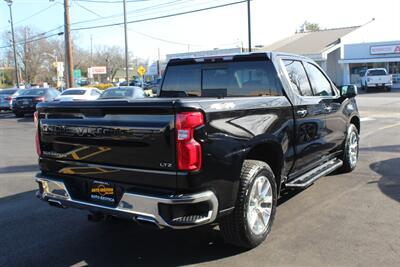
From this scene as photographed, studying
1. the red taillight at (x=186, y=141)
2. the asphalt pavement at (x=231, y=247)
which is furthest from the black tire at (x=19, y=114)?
the red taillight at (x=186, y=141)

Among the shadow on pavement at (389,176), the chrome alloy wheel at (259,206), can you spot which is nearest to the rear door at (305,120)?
the chrome alloy wheel at (259,206)

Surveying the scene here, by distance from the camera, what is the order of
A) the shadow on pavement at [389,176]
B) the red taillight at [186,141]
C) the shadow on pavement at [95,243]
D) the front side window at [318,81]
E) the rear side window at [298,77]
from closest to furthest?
the red taillight at [186,141], the shadow on pavement at [95,243], the rear side window at [298,77], the front side window at [318,81], the shadow on pavement at [389,176]

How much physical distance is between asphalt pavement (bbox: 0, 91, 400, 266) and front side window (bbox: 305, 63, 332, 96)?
56.2 inches

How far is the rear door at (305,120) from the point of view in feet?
18.6

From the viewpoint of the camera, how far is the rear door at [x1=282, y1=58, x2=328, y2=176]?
18.6 feet

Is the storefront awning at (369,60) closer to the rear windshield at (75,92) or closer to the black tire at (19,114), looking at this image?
the rear windshield at (75,92)

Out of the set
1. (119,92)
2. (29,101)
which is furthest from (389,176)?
(29,101)

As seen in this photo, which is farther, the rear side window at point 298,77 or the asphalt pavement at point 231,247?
the rear side window at point 298,77

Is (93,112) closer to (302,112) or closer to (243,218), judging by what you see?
(243,218)

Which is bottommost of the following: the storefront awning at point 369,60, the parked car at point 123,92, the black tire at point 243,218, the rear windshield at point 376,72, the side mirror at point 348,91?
the black tire at point 243,218

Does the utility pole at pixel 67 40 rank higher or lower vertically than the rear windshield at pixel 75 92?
higher

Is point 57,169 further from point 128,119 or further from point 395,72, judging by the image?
point 395,72

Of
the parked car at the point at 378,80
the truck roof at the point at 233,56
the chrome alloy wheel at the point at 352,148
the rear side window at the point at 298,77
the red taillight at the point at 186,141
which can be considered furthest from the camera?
the parked car at the point at 378,80

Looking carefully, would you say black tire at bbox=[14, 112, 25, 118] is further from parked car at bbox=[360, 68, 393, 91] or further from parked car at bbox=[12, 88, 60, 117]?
parked car at bbox=[360, 68, 393, 91]
